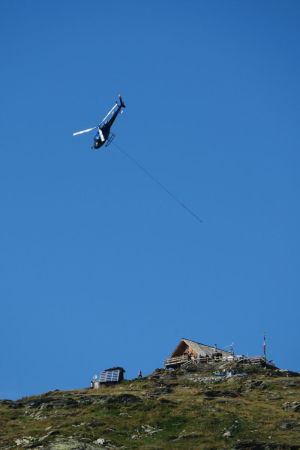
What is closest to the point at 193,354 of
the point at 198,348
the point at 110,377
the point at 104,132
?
the point at 198,348

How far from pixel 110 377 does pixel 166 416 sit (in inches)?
912

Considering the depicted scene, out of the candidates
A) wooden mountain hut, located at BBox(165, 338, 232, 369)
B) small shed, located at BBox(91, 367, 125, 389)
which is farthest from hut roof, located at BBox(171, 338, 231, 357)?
small shed, located at BBox(91, 367, 125, 389)

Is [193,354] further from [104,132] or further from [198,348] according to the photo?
[104,132]

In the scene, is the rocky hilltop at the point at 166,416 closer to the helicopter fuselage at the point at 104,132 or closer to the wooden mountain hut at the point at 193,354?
the wooden mountain hut at the point at 193,354

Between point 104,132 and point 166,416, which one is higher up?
point 104,132

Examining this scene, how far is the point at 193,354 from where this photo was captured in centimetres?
8719

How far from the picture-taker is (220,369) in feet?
256

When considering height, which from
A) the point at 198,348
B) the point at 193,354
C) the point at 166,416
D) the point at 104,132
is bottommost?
the point at 166,416

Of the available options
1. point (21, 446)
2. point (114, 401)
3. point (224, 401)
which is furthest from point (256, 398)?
point (21, 446)

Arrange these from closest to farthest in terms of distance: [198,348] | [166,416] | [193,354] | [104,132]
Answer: [166,416] < [104,132] < [193,354] < [198,348]

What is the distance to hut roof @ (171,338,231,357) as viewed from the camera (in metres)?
86.6

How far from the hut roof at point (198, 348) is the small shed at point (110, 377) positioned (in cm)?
1175

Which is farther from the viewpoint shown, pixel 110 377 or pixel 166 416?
pixel 110 377

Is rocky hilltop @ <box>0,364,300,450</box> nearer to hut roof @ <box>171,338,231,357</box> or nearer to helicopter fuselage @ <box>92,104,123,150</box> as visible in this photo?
hut roof @ <box>171,338,231,357</box>
